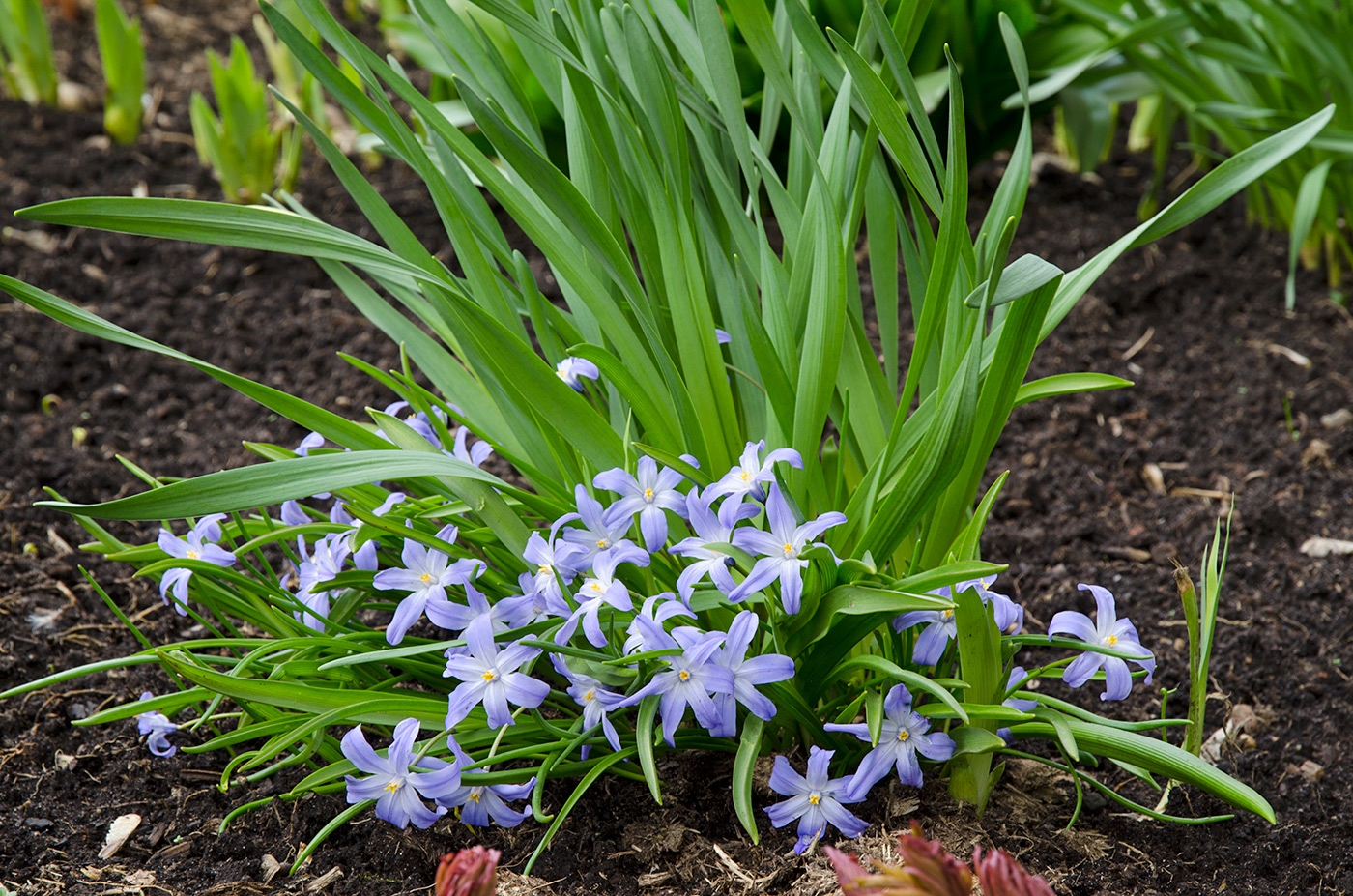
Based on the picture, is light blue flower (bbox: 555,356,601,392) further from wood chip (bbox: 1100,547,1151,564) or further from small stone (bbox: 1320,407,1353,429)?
small stone (bbox: 1320,407,1353,429)

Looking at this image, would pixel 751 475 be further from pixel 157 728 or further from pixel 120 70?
pixel 120 70

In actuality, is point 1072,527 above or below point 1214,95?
below

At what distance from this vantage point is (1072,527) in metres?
1.86

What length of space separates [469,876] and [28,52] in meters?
3.09

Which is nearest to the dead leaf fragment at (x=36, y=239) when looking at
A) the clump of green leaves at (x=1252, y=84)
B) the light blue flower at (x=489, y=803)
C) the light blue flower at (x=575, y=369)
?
the light blue flower at (x=575, y=369)

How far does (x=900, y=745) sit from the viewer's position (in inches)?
43.4

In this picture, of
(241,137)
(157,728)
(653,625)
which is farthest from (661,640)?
(241,137)

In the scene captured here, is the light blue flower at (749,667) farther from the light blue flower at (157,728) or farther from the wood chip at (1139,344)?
the wood chip at (1139,344)

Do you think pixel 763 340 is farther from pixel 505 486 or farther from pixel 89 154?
pixel 89 154

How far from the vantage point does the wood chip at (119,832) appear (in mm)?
1281

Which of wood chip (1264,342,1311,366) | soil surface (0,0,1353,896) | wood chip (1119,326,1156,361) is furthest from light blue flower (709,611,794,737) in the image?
wood chip (1264,342,1311,366)

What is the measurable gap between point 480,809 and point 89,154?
2.52 m

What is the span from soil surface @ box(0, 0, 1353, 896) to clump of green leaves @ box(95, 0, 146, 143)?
0.07 m

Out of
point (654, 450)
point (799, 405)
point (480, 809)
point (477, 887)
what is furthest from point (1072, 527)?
point (477, 887)
